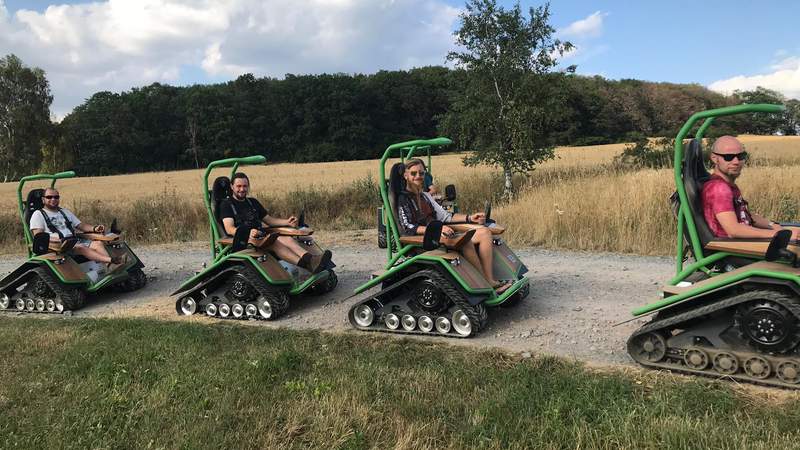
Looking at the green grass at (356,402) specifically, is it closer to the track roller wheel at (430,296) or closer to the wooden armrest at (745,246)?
the track roller wheel at (430,296)

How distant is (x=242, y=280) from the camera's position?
691cm

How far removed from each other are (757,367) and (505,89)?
39.1 feet

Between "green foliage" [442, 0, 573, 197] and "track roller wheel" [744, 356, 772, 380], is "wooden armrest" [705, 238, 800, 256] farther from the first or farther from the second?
"green foliage" [442, 0, 573, 197]

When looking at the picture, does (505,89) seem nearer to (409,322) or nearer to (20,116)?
(409,322)

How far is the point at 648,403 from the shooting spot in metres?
3.76

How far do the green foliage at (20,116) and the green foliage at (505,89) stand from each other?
4997 centimetres

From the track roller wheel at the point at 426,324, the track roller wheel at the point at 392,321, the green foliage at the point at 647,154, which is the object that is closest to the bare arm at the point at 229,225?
the track roller wheel at the point at 392,321

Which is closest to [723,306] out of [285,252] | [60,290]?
[285,252]

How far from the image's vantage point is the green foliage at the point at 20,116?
163ft

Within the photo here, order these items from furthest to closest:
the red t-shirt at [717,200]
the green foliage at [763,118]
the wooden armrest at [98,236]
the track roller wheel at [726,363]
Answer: the wooden armrest at [98,236]
the green foliage at [763,118]
the red t-shirt at [717,200]
the track roller wheel at [726,363]

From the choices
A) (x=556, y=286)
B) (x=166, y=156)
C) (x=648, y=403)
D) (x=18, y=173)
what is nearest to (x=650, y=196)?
(x=556, y=286)

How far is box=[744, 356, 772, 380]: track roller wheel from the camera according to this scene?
4082 millimetres

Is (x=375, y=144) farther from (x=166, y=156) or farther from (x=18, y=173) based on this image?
(x=18, y=173)

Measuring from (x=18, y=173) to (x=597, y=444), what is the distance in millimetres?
60160
